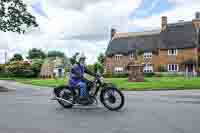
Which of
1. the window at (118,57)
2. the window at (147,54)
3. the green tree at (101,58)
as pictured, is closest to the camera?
the window at (147,54)

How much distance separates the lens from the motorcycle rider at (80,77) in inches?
422

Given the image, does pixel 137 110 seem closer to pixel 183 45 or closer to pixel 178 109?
pixel 178 109

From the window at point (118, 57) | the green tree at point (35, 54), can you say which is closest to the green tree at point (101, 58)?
the window at point (118, 57)

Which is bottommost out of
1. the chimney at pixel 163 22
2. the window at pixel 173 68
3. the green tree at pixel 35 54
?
the window at pixel 173 68

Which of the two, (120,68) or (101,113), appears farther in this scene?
(120,68)

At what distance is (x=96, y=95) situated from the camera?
10.8 metres

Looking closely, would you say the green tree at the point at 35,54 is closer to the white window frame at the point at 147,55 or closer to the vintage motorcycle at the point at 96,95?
the white window frame at the point at 147,55

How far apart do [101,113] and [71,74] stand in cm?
187

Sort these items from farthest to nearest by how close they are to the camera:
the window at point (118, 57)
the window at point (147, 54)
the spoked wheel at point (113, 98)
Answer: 1. the window at point (118, 57)
2. the window at point (147, 54)
3. the spoked wheel at point (113, 98)

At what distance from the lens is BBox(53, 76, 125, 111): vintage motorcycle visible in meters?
10.5

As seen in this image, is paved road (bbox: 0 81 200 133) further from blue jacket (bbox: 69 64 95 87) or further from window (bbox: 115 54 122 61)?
window (bbox: 115 54 122 61)

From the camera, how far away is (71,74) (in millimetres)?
10984

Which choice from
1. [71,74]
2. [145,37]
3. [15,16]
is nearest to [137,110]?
[71,74]

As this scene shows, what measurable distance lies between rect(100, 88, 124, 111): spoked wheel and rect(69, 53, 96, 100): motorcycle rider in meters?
Result: 0.61
